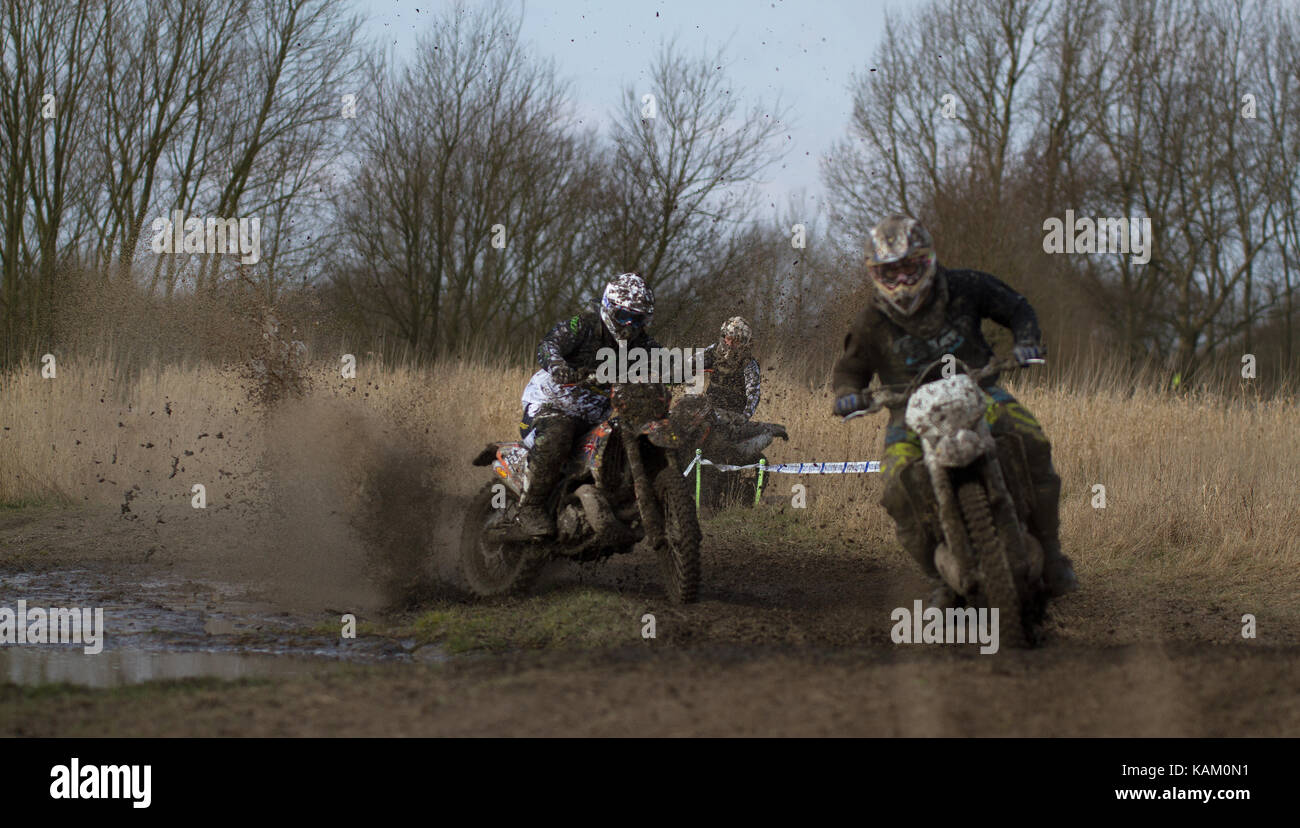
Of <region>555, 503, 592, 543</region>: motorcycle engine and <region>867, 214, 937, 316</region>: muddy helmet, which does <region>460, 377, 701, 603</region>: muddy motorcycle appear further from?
<region>867, 214, 937, 316</region>: muddy helmet

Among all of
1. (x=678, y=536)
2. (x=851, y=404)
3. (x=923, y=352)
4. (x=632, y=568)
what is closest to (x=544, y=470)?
(x=678, y=536)

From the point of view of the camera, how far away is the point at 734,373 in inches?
487

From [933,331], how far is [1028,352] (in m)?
0.50

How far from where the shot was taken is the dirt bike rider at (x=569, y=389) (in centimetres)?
823

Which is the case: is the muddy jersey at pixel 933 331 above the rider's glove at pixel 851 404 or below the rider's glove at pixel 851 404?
above

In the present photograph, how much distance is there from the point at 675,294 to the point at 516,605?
17805 mm

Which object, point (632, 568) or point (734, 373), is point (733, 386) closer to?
point (734, 373)

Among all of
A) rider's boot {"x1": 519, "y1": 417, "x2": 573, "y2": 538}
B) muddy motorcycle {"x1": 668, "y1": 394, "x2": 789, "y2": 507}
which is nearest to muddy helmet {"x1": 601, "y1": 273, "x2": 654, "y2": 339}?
rider's boot {"x1": 519, "y1": 417, "x2": 573, "y2": 538}

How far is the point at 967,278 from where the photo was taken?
6.46 metres

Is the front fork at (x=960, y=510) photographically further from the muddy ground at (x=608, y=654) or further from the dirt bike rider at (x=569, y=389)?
the dirt bike rider at (x=569, y=389)

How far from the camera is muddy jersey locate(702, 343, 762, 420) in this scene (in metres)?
12.4

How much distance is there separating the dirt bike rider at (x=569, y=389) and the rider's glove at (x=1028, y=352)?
2777 mm

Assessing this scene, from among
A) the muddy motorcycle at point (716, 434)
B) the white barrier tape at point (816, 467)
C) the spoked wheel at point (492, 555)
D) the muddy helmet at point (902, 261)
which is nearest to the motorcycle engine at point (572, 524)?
the spoked wheel at point (492, 555)

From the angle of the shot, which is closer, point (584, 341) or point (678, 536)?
point (678, 536)
